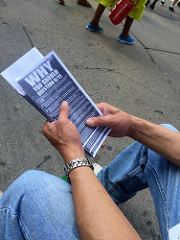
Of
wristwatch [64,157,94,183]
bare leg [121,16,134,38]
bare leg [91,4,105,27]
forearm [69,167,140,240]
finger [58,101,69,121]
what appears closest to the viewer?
forearm [69,167,140,240]

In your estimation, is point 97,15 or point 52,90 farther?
point 97,15

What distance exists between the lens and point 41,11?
368 centimetres

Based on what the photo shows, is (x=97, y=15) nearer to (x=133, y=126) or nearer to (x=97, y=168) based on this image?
(x=97, y=168)

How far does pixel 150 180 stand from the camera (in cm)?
117

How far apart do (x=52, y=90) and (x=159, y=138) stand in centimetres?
59

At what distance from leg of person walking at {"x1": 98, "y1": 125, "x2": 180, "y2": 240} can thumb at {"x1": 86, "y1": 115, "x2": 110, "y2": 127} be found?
0.27m

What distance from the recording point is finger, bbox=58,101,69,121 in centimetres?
103

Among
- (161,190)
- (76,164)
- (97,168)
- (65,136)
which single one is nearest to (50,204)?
(76,164)

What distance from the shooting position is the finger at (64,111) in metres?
1.03

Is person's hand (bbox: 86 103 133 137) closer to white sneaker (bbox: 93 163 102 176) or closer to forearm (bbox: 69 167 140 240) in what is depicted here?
forearm (bbox: 69 167 140 240)

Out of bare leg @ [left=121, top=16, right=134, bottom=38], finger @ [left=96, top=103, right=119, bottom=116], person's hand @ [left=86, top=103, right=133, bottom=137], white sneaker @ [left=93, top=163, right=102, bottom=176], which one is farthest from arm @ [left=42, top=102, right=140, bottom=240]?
bare leg @ [left=121, top=16, right=134, bottom=38]

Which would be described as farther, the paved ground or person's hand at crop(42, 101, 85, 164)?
the paved ground

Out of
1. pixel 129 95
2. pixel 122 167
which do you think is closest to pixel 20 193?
pixel 122 167

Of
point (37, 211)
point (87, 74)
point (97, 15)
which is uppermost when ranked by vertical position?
point (97, 15)
